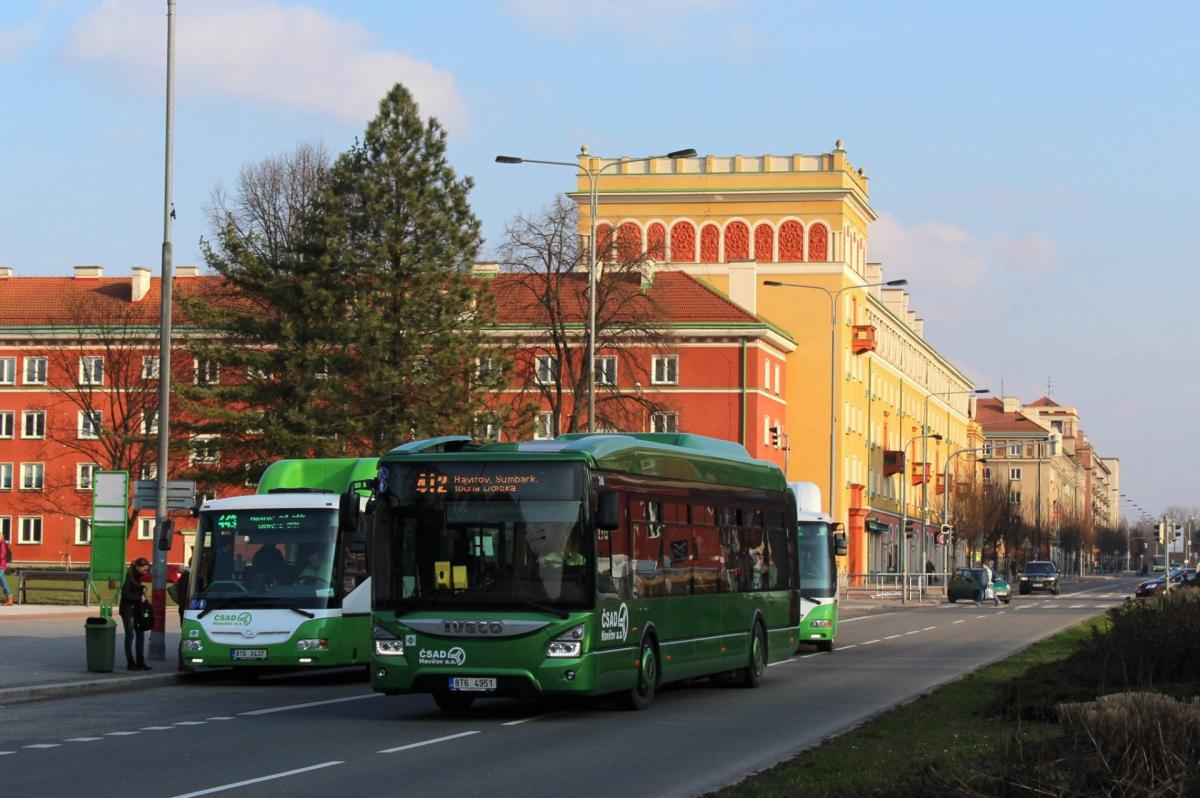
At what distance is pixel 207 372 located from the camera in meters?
60.9

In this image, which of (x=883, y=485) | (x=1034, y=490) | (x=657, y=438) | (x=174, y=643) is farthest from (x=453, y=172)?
(x=1034, y=490)

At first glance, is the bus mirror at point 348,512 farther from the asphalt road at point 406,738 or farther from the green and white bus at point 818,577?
the green and white bus at point 818,577

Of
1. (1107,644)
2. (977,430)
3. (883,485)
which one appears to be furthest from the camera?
(977,430)

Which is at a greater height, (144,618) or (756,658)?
(144,618)

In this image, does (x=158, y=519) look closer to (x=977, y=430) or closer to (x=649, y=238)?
(x=649, y=238)

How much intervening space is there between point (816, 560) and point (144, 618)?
13009 millimetres

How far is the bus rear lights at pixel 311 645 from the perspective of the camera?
25.7 meters

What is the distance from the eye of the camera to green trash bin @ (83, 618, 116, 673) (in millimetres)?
26062

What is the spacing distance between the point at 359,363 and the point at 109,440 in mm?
20087

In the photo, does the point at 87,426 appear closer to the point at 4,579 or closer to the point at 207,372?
the point at 207,372

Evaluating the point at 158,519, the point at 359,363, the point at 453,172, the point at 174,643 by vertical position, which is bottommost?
the point at 174,643

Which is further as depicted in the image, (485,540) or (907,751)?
(485,540)

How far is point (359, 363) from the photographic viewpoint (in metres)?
55.7

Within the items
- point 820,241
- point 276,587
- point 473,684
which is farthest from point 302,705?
point 820,241
